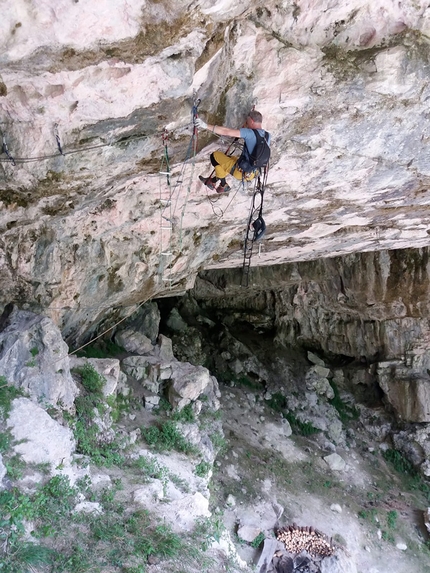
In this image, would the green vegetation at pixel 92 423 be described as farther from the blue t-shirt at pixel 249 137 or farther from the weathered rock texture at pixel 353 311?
the weathered rock texture at pixel 353 311

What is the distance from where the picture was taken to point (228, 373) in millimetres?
14492

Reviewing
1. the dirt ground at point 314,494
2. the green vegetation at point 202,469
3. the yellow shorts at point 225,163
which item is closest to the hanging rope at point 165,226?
the yellow shorts at point 225,163

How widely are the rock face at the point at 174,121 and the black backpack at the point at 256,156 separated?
0.56m

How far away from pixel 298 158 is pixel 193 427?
19.4 feet

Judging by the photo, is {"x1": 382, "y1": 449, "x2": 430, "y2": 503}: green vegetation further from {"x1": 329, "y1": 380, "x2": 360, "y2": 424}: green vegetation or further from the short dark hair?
the short dark hair

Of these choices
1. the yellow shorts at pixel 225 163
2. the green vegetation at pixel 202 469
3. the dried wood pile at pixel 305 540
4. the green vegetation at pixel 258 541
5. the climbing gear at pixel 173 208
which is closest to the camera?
the yellow shorts at pixel 225 163

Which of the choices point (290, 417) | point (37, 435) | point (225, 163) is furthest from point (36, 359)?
point (290, 417)

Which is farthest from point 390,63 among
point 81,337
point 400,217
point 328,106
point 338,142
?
point 81,337

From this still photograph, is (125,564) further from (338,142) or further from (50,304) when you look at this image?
(338,142)

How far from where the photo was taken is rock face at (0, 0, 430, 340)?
3617 millimetres

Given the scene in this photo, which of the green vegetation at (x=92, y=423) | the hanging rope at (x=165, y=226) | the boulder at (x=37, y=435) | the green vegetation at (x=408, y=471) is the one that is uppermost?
the hanging rope at (x=165, y=226)

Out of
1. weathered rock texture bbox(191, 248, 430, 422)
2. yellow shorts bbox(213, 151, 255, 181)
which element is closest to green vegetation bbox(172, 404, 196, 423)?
yellow shorts bbox(213, 151, 255, 181)

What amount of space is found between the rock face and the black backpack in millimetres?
559

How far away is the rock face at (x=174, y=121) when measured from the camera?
3.62 m
